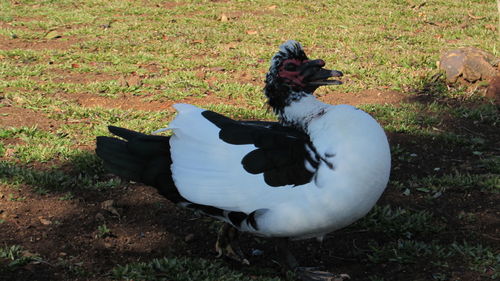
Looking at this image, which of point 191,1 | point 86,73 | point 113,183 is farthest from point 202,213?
point 191,1

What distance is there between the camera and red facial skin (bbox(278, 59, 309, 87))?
130 inches

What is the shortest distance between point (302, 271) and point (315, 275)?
2.9 inches

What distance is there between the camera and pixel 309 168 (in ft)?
9.86

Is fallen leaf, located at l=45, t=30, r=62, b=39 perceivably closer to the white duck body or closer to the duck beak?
the white duck body

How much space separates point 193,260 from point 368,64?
4675 mm

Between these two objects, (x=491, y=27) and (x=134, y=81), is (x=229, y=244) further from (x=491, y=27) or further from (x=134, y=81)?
(x=491, y=27)

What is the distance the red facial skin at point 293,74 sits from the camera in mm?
3295

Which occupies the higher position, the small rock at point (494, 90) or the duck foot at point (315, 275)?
the small rock at point (494, 90)

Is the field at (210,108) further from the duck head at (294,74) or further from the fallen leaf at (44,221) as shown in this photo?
the duck head at (294,74)

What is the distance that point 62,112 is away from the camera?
226 inches

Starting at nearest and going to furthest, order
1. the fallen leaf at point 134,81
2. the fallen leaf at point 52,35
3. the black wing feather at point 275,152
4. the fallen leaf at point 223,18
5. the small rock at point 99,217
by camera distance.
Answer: the black wing feather at point 275,152 → the small rock at point 99,217 → the fallen leaf at point 134,81 → the fallen leaf at point 52,35 → the fallen leaf at point 223,18

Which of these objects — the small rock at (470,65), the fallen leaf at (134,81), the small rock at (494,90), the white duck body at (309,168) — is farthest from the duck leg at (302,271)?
the small rock at (470,65)

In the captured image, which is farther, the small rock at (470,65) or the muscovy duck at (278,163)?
the small rock at (470,65)

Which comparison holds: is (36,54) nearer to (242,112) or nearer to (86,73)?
(86,73)
